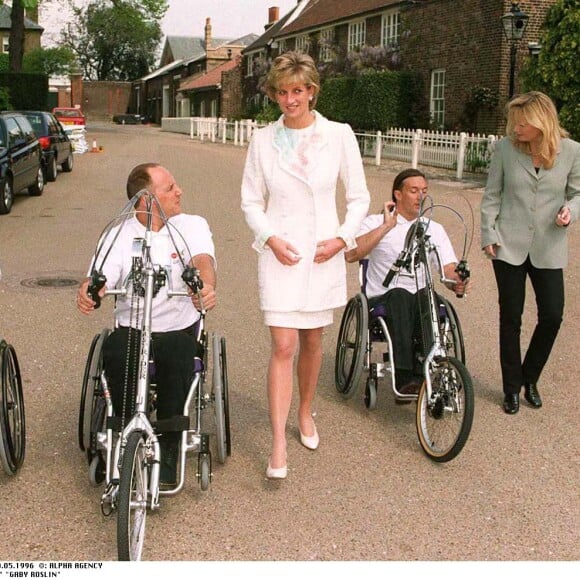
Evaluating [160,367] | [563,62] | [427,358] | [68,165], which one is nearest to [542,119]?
[427,358]

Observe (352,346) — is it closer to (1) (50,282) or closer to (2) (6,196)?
(1) (50,282)

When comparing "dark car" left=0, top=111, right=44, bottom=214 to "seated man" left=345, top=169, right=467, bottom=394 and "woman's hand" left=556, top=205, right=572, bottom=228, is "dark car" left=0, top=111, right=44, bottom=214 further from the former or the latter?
"woman's hand" left=556, top=205, right=572, bottom=228

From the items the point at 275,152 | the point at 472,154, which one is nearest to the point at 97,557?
the point at 275,152

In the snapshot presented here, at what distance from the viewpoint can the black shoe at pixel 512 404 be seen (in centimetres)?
534

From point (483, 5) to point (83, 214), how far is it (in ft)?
55.5

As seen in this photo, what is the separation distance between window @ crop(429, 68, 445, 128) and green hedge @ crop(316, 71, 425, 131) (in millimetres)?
585

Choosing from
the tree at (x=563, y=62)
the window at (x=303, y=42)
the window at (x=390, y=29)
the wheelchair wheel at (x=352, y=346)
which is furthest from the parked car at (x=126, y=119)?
the wheelchair wheel at (x=352, y=346)

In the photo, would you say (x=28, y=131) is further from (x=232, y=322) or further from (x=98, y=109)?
(x=98, y=109)

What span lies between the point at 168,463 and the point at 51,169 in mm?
17816

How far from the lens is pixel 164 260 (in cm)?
414

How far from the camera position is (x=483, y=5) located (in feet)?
88.3

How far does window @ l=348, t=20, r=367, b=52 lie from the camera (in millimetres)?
37312

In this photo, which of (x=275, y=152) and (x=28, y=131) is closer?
(x=275, y=152)

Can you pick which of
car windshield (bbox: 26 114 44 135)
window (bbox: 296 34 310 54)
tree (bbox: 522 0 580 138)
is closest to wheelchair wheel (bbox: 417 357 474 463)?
tree (bbox: 522 0 580 138)
